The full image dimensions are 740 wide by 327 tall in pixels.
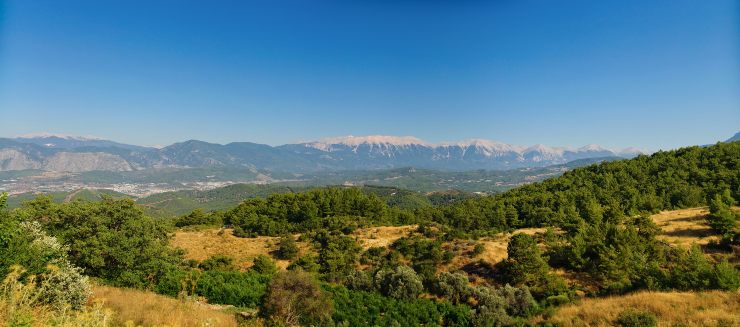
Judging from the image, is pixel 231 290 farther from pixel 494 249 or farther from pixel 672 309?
pixel 494 249

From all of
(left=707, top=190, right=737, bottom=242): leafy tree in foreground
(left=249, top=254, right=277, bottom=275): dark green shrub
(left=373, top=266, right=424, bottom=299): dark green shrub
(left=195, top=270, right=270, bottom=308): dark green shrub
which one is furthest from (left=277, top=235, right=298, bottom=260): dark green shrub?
(left=707, top=190, right=737, bottom=242): leafy tree in foreground

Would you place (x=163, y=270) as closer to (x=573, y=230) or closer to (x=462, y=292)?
(x=462, y=292)

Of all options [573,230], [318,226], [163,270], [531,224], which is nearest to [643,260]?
[573,230]

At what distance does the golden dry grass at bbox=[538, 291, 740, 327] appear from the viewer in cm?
1353

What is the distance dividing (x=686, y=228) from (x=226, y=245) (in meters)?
60.4

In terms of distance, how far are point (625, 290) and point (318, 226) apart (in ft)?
154

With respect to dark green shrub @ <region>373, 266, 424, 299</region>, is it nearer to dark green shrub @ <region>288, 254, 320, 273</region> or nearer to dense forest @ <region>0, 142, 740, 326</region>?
dense forest @ <region>0, 142, 740, 326</region>

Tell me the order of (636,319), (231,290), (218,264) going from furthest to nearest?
(218,264) → (231,290) → (636,319)

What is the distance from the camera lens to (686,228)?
134 ft

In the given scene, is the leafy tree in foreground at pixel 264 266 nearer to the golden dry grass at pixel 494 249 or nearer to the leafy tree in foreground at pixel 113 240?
the leafy tree in foreground at pixel 113 240

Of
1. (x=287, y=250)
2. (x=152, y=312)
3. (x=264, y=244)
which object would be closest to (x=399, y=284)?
(x=287, y=250)

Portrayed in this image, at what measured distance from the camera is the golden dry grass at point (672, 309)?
13.5 m

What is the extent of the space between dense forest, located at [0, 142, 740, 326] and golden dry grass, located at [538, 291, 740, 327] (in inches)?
74.0

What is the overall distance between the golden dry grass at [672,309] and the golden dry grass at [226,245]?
112 feet
